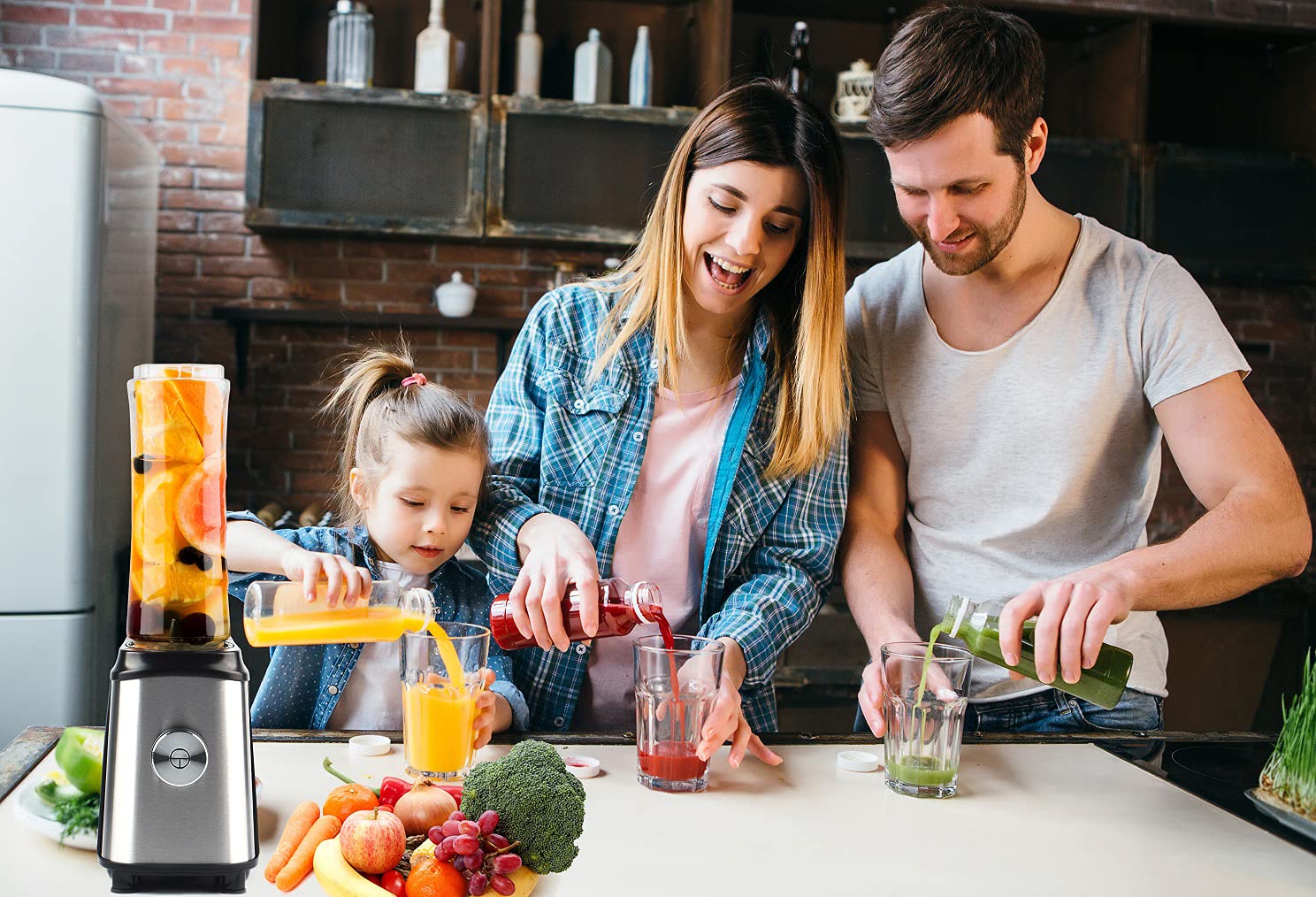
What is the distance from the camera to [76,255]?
8.40ft

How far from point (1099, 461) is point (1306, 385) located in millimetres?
3066

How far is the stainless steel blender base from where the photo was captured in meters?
0.86

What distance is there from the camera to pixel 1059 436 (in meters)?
1.56

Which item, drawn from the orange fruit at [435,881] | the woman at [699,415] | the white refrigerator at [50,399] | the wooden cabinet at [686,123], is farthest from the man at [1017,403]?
the white refrigerator at [50,399]

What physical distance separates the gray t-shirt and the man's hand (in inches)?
15.4

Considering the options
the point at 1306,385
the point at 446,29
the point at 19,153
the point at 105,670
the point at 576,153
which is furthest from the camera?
the point at 1306,385

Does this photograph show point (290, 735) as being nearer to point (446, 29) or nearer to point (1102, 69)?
point (446, 29)

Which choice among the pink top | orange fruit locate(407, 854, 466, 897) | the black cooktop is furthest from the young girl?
the black cooktop

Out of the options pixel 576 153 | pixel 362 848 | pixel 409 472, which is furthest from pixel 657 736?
pixel 576 153

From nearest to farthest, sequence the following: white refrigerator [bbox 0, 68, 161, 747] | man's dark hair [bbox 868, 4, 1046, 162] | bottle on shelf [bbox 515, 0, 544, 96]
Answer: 1. man's dark hair [bbox 868, 4, 1046, 162]
2. white refrigerator [bbox 0, 68, 161, 747]
3. bottle on shelf [bbox 515, 0, 544, 96]

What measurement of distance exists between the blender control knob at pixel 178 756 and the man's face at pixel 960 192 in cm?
107

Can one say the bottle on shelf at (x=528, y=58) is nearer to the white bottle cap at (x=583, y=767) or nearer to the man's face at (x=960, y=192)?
the man's face at (x=960, y=192)

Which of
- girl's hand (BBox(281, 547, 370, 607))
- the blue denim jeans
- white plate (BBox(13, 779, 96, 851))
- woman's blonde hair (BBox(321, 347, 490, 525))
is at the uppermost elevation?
woman's blonde hair (BBox(321, 347, 490, 525))

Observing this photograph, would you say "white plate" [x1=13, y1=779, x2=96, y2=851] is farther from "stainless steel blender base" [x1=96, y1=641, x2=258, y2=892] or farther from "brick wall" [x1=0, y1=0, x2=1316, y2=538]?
"brick wall" [x1=0, y1=0, x2=1316, y2=538]
